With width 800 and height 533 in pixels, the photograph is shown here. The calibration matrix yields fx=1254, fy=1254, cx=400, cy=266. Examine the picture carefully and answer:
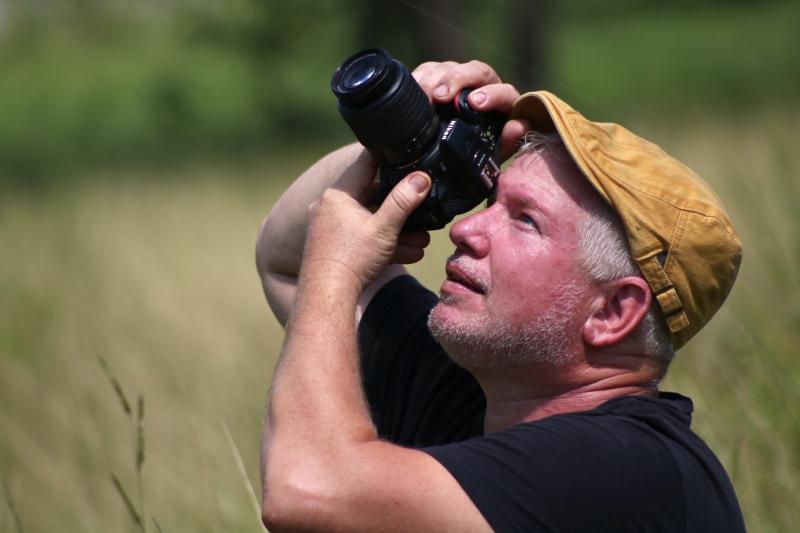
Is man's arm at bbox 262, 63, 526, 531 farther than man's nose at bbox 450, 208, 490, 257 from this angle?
No

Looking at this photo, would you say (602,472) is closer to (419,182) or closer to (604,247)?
(604,247)

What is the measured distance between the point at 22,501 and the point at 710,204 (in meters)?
3.67

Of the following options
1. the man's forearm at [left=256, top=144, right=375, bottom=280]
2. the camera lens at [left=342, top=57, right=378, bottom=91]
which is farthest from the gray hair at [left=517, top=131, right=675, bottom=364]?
the man's forearm at [left=256, top=144, right=375, bottom=280]

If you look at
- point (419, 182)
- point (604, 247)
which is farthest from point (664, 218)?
point (419, 182)

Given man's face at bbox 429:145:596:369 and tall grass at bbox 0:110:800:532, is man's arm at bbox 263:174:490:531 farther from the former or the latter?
tall grass at bbox 0:110:800:532

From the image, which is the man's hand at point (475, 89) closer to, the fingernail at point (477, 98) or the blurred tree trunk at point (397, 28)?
the fingernail at point (477, 98)

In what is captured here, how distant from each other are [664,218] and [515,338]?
1.18ft

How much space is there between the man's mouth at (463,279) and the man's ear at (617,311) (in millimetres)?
216

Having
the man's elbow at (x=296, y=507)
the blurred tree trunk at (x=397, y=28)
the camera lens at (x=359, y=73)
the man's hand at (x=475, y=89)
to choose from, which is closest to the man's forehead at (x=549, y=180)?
the man's hand at (x=475, y=89)

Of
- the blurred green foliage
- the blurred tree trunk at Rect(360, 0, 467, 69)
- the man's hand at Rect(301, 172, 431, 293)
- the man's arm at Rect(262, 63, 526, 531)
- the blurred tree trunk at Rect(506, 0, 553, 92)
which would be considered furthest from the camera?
Answer: the blurred green foliage

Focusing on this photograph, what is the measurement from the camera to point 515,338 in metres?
2.37

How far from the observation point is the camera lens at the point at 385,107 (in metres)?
2.37

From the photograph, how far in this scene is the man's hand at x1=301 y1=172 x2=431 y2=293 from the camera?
92.3 inches

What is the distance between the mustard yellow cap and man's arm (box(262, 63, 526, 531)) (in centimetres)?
32
